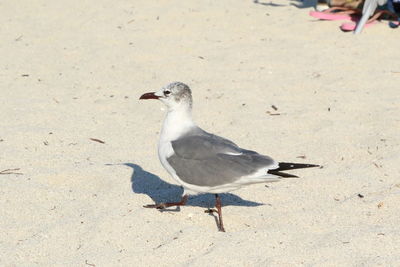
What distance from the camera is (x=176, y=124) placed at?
392cm

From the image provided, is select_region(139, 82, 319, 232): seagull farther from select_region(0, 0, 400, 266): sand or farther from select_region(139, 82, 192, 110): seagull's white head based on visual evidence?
select_region(0, 0, 400, 266): sand

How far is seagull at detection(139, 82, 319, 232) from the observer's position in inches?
143

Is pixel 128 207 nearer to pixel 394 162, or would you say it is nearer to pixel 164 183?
pixel 164 183

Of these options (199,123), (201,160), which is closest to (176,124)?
(201,160)

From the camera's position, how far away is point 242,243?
352 centimetres

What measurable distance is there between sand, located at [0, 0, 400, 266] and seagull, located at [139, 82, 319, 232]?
0.76ft

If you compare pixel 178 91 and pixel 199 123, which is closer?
pixel 178 91

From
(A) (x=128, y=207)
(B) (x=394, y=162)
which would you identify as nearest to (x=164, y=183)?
(A) (x=128, y=207)

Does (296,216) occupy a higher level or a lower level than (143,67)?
higher

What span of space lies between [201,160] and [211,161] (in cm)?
6

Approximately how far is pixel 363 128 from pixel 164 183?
1.56 metres

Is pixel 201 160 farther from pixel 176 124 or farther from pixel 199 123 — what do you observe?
pixel 199 123

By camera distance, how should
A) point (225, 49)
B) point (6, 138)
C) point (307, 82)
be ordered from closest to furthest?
point (6, 138)
point (307, 82)
point (225, 49)

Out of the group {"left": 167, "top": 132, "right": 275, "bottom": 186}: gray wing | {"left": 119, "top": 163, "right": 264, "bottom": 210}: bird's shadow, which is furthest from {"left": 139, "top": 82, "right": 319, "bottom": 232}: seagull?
{"left": 119, "top": 163, "right": 264, "bottom": 210}: bird's shadow
